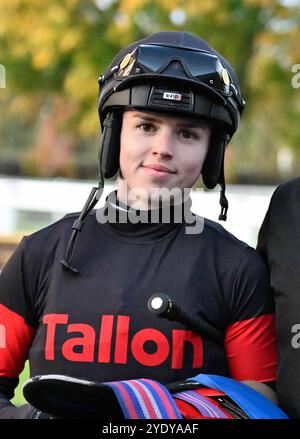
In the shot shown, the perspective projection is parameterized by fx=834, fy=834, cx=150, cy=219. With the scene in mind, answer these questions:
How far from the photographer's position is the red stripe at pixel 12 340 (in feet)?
9.24

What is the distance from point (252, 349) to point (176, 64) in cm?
98

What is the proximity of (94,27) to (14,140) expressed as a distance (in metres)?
15.0

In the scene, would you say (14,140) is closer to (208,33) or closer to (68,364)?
(208,33)

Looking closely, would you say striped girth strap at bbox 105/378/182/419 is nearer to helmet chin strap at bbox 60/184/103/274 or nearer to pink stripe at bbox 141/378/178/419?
pink stripe at bbox 141/378/178/419

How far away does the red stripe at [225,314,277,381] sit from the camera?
2.71 meters

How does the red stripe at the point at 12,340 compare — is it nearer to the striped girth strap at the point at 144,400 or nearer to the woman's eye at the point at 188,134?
the striped girth strap at the point at 144,400

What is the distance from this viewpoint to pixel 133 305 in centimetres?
268

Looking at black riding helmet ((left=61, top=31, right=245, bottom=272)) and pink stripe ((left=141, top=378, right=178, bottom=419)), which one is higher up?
black riding helmet ((left=61, top=31, right=245, bottom=272))

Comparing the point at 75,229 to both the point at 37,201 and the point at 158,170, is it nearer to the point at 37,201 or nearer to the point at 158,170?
the point at 158,170

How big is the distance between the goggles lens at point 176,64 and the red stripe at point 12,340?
0.91 m

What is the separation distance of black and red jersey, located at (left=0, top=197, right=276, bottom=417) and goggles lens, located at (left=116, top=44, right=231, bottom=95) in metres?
0.51

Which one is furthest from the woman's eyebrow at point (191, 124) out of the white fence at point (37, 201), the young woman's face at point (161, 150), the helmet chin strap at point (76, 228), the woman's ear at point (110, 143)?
the white fence at point (37, 201)

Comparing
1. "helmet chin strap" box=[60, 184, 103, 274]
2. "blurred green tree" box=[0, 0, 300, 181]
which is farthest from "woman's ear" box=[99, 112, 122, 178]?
"blurred green tree" box=[0, 0, 300, 181]

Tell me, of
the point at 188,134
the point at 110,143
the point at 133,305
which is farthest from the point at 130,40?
the point at 133,305
